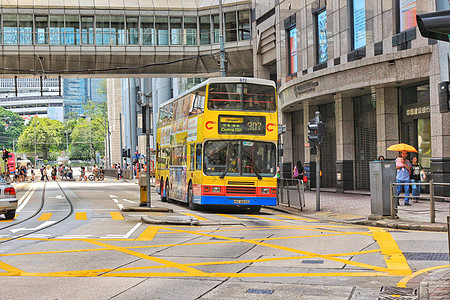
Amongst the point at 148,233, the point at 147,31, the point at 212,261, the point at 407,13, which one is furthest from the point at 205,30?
the point at 212,261

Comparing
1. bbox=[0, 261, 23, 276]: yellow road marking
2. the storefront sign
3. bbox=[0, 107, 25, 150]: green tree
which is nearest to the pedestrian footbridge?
the storefront sign

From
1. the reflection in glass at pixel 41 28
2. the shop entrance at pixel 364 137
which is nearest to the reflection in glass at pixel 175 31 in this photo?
the reflection in glass at pixel 41 28

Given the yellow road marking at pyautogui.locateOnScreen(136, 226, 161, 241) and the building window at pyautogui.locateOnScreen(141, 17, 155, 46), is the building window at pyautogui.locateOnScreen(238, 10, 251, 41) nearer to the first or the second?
the building window at pyautogui.locateOnScreen(141, 17, 155, 46)

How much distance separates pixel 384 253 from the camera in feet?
36.1

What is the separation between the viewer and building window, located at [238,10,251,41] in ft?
145

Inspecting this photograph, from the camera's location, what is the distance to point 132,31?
43.8m

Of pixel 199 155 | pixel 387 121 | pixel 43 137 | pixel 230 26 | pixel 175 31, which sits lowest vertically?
pixel 199 155

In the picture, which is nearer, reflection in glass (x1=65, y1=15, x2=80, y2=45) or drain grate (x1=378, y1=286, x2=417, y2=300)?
drain grate (x1=378, y1=286, x2=417, y2=300)

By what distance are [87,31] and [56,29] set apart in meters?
1.95

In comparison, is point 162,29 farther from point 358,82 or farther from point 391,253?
point 391,253

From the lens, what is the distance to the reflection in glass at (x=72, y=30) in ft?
140

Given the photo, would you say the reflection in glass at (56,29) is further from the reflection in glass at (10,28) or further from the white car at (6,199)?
the white car at (6,199)

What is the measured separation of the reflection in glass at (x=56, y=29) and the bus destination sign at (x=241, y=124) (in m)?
24.3

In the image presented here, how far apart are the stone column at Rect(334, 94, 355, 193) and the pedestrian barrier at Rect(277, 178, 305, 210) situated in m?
5.80
